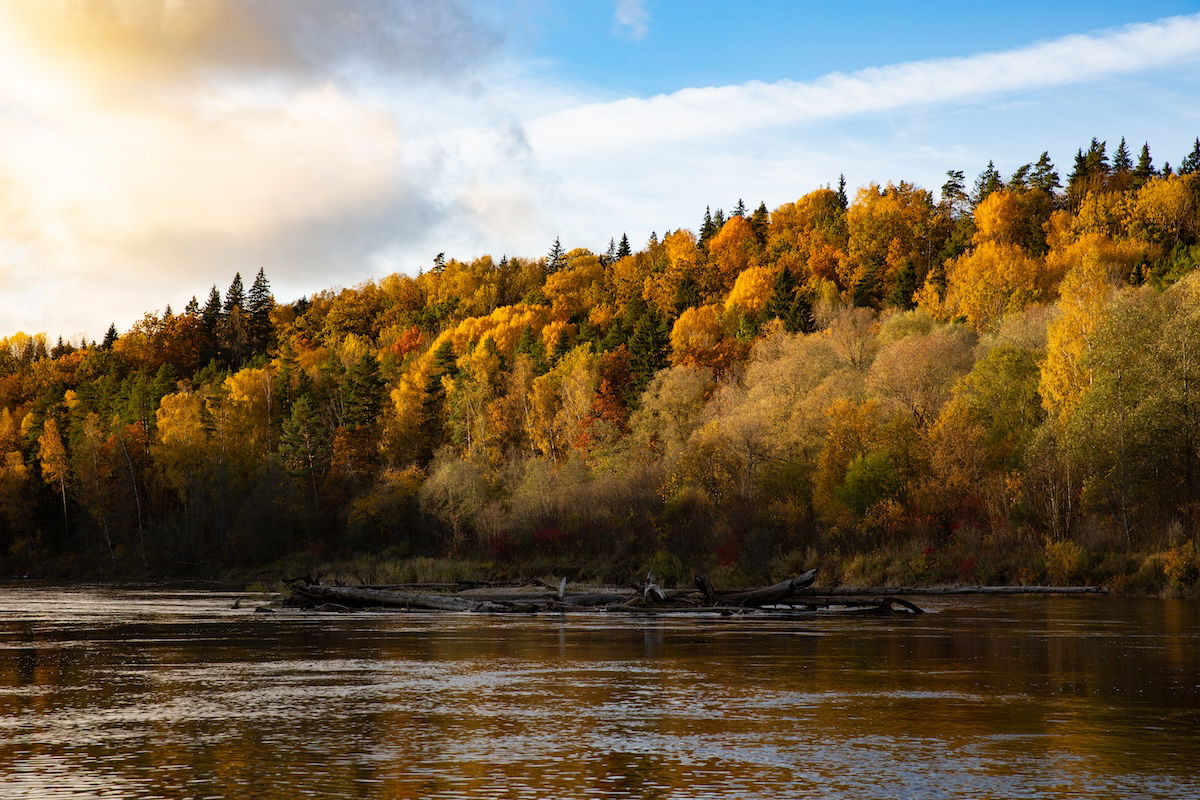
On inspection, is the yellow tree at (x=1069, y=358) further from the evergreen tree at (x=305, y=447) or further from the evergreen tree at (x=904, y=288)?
the evergreen tree at (x=305, y=447)

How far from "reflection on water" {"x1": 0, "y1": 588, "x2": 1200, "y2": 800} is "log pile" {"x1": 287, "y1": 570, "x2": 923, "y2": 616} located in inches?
320

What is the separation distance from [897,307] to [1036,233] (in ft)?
91.9

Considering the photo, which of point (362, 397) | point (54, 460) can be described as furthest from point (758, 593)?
point (54, 460)

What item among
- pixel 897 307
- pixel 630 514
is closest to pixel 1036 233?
pixel 897 307

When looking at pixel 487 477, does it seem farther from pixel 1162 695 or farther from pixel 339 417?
pixel 1162 695

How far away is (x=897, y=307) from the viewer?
4567 inches

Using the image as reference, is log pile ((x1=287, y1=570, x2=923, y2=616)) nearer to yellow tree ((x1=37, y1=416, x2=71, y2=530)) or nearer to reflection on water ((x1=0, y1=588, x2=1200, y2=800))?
reflection on water ((x1=0, y1=588, x2=1200, y2=800))

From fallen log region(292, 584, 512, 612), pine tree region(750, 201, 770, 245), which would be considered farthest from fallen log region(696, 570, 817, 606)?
pine tree region(750, 201, 770, 245)

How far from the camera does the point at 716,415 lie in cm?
8825

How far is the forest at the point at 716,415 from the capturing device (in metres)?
60.1

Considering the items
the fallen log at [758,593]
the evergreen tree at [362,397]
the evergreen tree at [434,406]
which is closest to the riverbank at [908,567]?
the fallen log at [758,593]

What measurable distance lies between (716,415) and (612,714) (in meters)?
70.2

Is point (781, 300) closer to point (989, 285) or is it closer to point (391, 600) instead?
point (989, 285)

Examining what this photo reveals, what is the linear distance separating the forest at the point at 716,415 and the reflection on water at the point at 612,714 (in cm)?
2654
